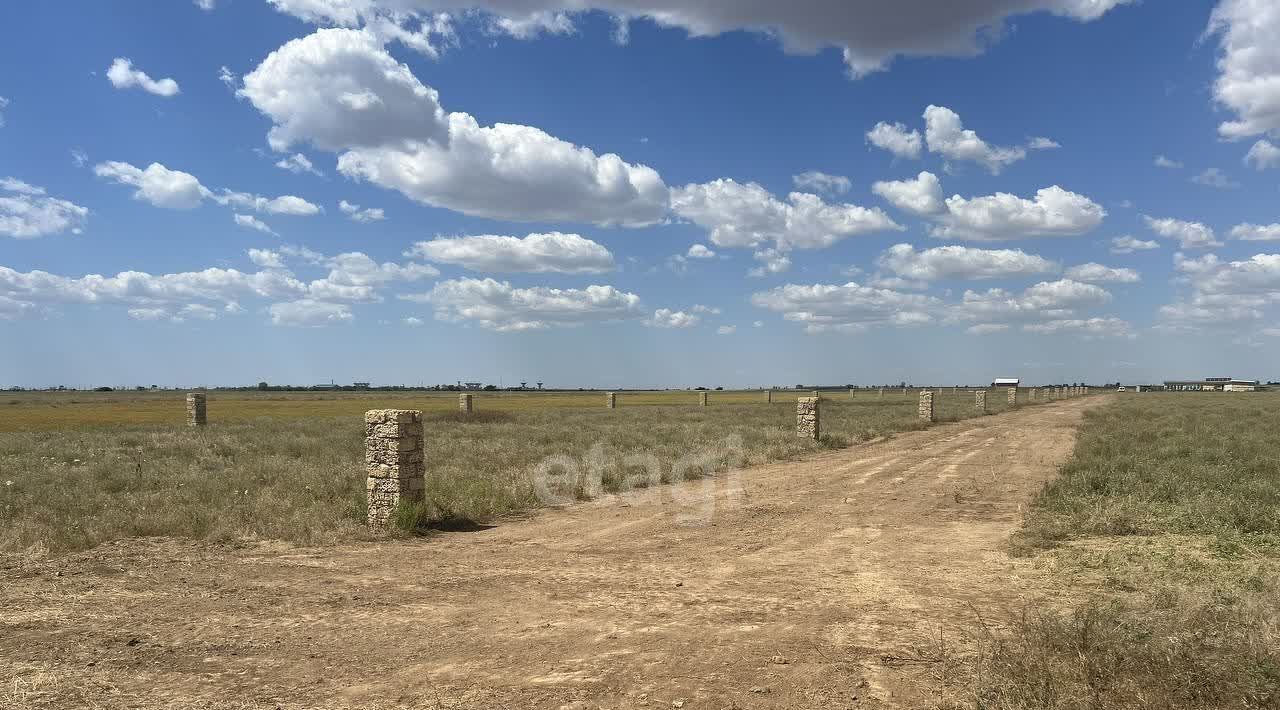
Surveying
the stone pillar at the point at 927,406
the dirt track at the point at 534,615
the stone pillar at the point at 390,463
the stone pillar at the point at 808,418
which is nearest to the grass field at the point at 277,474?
the stone pillar at the point at 390,463

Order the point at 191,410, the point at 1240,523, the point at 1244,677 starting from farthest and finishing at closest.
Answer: the point at 191,410 < the point at 1240,523 < the point at 1244,677

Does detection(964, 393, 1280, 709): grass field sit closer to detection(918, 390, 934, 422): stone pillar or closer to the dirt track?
the dirt track

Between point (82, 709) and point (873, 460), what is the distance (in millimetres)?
18184

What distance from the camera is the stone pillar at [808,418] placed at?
24.3 m

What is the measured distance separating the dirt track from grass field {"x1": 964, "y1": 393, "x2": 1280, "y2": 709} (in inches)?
21.6

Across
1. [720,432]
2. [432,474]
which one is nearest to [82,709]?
[432,474]

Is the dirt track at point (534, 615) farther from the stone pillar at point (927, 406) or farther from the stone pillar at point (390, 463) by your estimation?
the stone pillar at point (927, 406)

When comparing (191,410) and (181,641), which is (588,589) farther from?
(191,410)

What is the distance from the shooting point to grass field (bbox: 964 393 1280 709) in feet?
14.1

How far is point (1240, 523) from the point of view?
9.61 metres

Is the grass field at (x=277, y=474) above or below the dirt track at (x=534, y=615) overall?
above

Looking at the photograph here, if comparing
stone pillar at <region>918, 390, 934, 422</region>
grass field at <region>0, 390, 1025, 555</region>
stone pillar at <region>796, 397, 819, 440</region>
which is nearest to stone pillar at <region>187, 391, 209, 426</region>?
grass field at <region>0, 390, 1025, 555</region>

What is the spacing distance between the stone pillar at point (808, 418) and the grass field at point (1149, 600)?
10327 mm

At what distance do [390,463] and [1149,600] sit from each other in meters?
9.66
